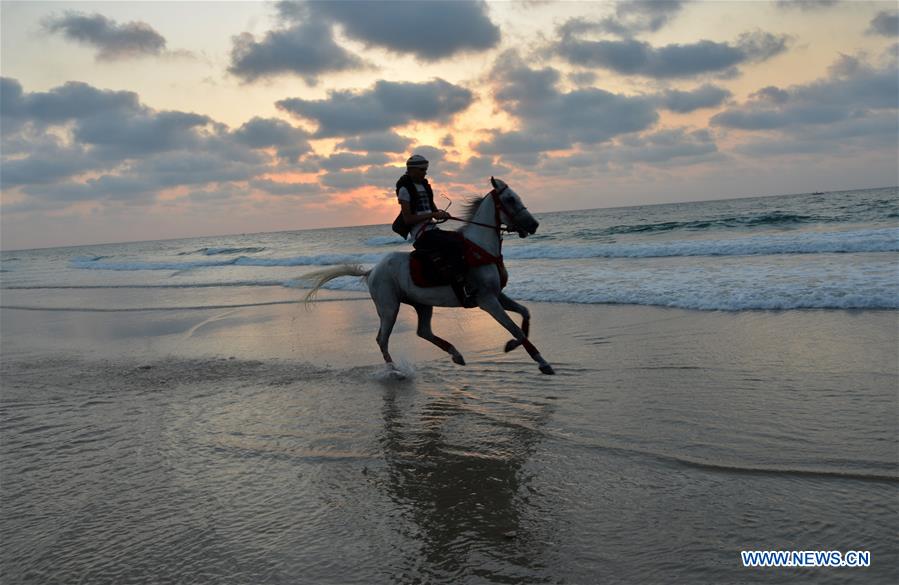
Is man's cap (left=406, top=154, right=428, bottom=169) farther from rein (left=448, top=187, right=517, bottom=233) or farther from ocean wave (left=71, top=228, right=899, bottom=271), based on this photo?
ocean wave (left=71, top=228, right=899, bottom=271)

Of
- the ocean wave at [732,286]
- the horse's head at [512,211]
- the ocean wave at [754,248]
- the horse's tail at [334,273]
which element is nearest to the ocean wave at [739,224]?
the ocean wave at [754,248]

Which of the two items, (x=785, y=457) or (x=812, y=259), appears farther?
(x=812, y=259)

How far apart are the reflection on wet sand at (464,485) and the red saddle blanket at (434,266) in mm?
1650

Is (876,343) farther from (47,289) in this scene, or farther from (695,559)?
(47,289)

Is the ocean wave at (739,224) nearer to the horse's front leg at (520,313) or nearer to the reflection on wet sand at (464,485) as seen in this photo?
the horse's front leg at (520,313)

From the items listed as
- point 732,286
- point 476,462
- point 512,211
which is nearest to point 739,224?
point 732,286

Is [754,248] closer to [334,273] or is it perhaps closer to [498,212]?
[498,212]

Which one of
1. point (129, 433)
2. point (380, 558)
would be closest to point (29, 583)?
point (380, 558)

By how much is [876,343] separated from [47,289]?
3118cm

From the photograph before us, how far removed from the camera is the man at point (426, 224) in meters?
7.43

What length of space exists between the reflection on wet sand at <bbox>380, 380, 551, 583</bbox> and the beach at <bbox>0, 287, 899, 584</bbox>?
0.02 m

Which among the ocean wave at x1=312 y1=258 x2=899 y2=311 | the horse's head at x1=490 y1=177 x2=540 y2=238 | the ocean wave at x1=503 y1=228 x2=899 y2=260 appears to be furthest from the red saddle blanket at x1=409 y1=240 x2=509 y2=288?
the ocean wave at x1=503 y1=228 x2=899 y2=260

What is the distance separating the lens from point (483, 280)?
24.4ft

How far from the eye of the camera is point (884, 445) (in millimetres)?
4348
